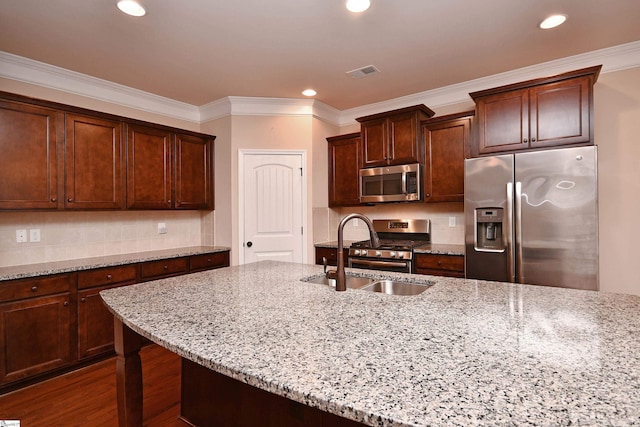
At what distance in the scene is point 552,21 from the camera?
7.85 feet

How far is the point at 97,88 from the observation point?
338cm

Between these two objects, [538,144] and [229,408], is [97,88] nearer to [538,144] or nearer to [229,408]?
[229,408]

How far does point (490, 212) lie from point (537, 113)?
2.97 ft

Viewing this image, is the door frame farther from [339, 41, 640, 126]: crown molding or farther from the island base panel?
the island base panel

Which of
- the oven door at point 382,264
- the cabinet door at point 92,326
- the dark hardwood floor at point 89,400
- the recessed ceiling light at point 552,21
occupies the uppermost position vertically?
the recessed ceiling light at point 552,21

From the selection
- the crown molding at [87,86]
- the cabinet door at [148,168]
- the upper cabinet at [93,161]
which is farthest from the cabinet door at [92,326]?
the crown molding at [87,86]

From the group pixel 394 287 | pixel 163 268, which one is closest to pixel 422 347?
pixel 394 287

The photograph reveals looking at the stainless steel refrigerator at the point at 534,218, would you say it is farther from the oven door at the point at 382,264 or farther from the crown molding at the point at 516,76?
the crown molding at the point at 516,76

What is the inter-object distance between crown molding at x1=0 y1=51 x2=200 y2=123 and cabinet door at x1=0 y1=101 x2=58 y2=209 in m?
0.51

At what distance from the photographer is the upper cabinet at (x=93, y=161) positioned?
2619 mm

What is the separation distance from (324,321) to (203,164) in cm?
337

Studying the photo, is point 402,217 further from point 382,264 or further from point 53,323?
point 53,323

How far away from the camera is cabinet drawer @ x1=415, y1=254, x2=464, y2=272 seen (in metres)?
3.16

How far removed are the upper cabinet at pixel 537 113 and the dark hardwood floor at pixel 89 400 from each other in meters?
3.25
